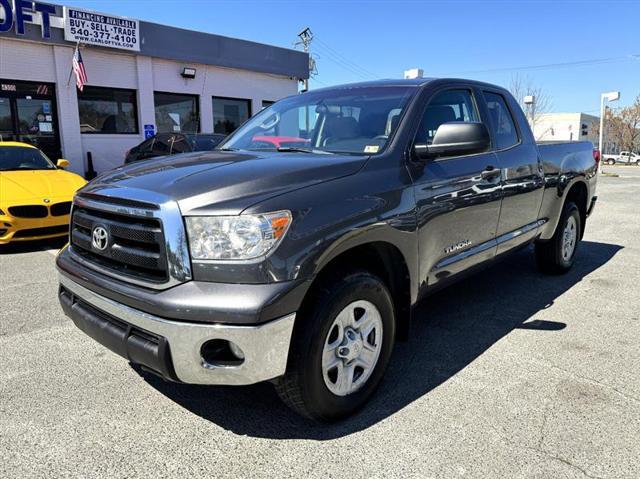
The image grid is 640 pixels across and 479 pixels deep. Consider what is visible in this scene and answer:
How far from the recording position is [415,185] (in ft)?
9.70

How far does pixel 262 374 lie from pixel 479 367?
66.7 inches

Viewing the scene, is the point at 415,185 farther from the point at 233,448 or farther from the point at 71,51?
the point at 71,51

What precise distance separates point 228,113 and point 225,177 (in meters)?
15.8

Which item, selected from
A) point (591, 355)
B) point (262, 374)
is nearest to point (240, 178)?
point (262, 374)

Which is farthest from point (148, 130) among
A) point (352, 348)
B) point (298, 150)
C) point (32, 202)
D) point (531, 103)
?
point (531, 103)

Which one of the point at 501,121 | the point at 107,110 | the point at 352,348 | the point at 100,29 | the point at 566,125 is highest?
the point at 566,125

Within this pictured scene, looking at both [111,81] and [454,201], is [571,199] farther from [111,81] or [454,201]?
[111,81]

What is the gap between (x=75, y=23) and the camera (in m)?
A: 12.9

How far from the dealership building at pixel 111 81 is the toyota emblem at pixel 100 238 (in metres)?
12.0

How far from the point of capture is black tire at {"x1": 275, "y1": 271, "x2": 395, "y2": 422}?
2326 millimetres

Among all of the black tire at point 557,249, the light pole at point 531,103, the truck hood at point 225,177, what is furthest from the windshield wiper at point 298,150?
the light pole at point 531,103

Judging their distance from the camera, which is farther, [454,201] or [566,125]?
[566,125]

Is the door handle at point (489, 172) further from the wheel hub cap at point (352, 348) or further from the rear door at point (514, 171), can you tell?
the wheel hub cap at point (352, 348)

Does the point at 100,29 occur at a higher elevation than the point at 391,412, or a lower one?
higher
